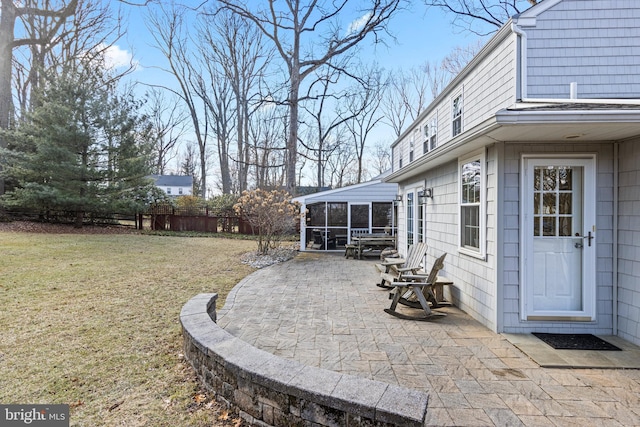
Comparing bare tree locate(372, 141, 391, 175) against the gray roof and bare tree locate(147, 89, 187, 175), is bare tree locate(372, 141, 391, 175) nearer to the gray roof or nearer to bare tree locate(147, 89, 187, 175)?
bare tree locate(147, 89, 187, 175)

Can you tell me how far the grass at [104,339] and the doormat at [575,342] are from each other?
3.34m

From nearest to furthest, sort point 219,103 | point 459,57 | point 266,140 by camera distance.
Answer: point 459,57, point 219,103, point 266,140

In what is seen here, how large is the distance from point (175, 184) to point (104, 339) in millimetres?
40347

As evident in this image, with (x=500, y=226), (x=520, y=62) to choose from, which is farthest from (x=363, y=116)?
(x=500, y=226)

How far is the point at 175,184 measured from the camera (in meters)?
40.8

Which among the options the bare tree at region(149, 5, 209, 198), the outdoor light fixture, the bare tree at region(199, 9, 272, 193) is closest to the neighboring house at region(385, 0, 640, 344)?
the outdoor light fixture

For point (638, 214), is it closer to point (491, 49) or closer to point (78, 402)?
point (491, 49)

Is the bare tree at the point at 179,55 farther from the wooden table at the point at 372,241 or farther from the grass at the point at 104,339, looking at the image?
the wooden table at the point at 372,241

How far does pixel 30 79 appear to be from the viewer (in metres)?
18.8

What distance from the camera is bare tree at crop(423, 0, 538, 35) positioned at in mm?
12469

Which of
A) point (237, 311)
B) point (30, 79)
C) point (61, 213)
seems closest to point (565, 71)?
point (237, 311)

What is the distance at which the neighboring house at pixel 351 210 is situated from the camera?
1211 centimetres

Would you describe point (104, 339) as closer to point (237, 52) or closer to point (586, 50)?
point (586, 50)

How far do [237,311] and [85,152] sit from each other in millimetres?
16077
